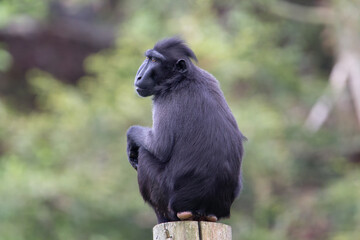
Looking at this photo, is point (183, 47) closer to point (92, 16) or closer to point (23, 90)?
point (23, 90)

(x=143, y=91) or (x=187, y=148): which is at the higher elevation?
(x=143, y=91)

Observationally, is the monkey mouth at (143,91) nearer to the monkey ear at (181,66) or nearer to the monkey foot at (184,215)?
the monkey ear at (181,66)

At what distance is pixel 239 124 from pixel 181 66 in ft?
20.6

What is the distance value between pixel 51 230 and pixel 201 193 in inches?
295

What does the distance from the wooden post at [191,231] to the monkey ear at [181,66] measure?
1451 millimetres

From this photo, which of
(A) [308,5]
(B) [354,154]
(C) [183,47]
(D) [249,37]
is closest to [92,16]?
(A) [308,5]

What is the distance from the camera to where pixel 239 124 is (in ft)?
36.7

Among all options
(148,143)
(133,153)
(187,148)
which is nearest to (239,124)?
(133,153)

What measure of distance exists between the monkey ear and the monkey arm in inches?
22.1

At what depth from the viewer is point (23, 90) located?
1783 cm

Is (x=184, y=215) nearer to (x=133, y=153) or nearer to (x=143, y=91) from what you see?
(x=133, y=153)

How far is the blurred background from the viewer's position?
36.4 ft

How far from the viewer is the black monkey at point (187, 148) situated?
4488mm

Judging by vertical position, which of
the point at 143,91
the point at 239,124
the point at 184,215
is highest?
the point at 239,124
